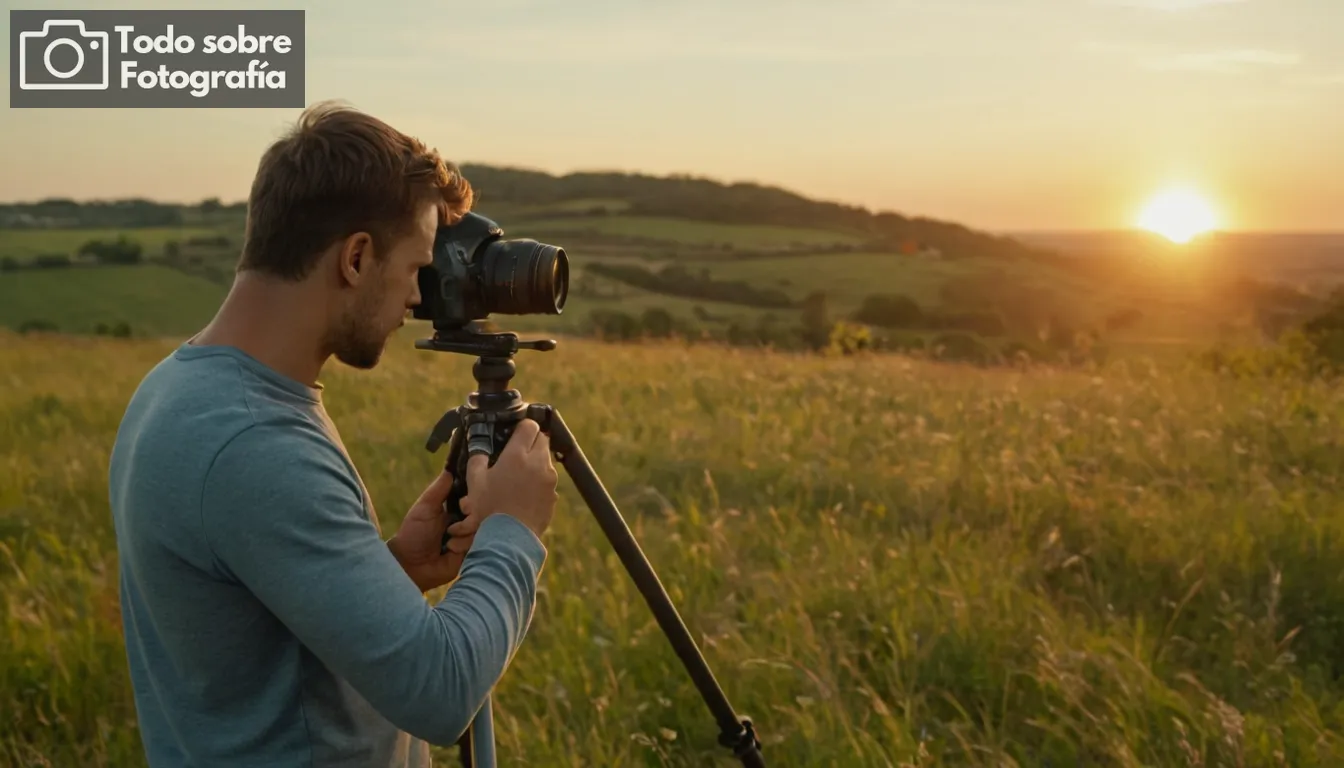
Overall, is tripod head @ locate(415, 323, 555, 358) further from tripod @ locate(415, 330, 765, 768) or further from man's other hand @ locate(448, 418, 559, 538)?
man's other hand @ locate(448, 418, 559, 538)

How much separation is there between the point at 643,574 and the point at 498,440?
0.58 m

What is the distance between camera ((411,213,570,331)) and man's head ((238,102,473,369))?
106mm

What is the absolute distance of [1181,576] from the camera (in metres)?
3.93

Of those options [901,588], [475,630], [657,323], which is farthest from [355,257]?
[657,323]

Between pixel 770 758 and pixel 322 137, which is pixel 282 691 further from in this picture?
pixel 770 758

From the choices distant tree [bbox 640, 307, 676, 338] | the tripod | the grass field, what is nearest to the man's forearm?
the tripod

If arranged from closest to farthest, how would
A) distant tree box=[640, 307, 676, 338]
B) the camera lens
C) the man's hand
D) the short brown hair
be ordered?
the short brown hair → the camera lens → the man's hand → distant tree box=[640, 307, 676, 338]

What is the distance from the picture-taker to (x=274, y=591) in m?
1.41

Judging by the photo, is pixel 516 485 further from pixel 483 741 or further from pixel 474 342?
pixel 483 741

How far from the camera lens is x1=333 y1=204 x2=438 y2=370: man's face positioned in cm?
162

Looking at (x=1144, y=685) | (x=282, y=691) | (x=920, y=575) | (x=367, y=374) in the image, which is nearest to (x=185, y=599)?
(x=282, y=691)

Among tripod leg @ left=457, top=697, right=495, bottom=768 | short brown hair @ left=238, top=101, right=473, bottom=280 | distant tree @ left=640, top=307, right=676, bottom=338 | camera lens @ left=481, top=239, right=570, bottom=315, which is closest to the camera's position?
short brown hair @ left=238, top=101, right=473, bottom=280

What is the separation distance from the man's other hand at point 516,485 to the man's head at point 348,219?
0.27m

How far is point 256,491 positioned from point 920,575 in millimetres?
2996
